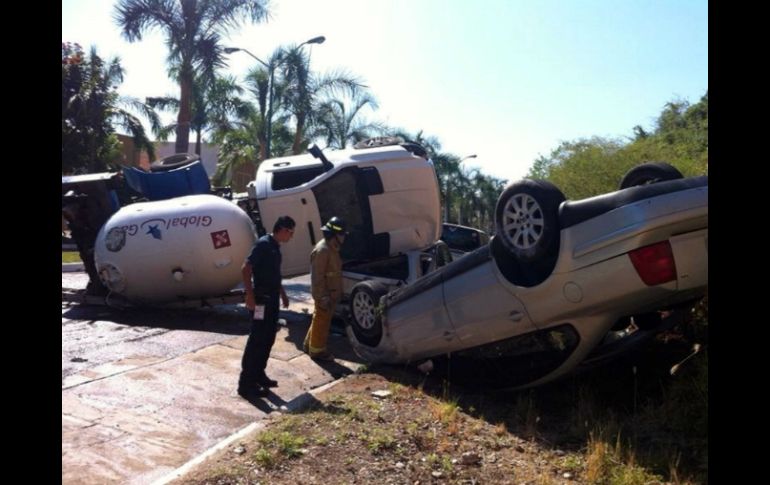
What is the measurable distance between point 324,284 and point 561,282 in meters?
3.18

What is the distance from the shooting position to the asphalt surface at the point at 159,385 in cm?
447

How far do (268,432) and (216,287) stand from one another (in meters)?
5.33

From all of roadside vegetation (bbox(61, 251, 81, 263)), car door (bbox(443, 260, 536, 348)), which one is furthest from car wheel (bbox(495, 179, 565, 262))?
roadside vegetation (bbox(61, 251, 81, 263))

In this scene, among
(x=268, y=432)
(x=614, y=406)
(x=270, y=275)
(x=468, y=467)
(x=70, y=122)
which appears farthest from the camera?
(x=70, y=122)

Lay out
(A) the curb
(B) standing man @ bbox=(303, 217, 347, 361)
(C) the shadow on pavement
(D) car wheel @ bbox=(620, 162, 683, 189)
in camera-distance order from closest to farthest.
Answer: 1. (A) the curb
2. (D) car wheel @ bbox=(620, 162, 683, 189)
3. (B) standing man @ bbox=(303, 217, 347, 361)
4. (C) the shadow on pavement

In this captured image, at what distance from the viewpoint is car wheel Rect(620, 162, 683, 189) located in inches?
Answer: 217

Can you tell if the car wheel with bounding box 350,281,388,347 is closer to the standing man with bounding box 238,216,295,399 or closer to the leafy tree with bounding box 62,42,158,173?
the standing man with bounding box 238,216,295,399

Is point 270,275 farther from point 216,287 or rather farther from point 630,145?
point 630,145

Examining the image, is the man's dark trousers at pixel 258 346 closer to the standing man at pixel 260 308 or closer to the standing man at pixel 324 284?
the standing man at pixel 260 308

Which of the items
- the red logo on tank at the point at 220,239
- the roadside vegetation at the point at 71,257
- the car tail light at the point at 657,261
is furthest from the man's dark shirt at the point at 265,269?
the roadside vegetation at the point at 71,257

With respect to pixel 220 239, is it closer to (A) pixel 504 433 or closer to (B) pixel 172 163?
(B) pixel 172 163

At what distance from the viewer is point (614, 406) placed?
5465 millimetres

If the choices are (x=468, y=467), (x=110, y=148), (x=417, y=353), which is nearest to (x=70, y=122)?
(x=110, y=148)

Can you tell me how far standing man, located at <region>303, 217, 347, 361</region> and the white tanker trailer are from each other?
2.61 meters
